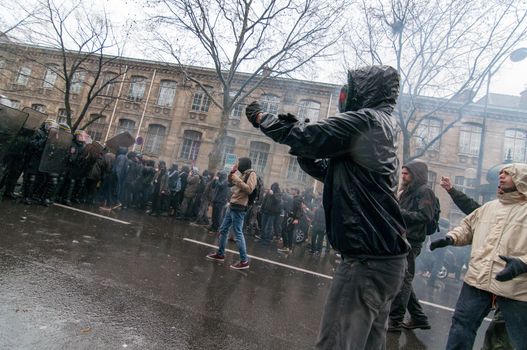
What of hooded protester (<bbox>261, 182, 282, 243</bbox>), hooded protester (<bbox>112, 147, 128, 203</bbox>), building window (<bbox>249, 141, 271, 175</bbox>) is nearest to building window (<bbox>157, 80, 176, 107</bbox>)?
building window (<bbox>249, 141, 271, 175</bbox>)

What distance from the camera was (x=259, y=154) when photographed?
23.1 m

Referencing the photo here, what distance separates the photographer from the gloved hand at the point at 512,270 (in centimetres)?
228

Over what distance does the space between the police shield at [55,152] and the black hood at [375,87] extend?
310 inches

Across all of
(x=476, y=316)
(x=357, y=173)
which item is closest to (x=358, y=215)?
(x=357, y=173)

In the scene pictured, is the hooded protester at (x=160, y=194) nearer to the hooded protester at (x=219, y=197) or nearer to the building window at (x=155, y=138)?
the hooded protester at (x=219, y=197)

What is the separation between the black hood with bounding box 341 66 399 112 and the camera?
1.86 m

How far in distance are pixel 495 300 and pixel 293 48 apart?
15.1m

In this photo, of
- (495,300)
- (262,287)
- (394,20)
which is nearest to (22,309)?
(262,287)

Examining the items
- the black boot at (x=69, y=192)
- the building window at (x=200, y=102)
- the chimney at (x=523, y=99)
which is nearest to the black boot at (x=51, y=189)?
the black boot at (x=69, y=192)

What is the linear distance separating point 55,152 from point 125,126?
61.8 ft

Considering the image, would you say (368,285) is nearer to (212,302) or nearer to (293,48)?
(212,302)

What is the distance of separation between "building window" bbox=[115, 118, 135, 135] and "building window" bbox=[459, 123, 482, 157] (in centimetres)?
2474

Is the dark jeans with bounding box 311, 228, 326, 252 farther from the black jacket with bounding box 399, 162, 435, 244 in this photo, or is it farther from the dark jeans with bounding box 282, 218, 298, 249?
the black jacket with bounding box 399, 162, 435, 244

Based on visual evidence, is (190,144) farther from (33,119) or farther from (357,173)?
(357,173)
